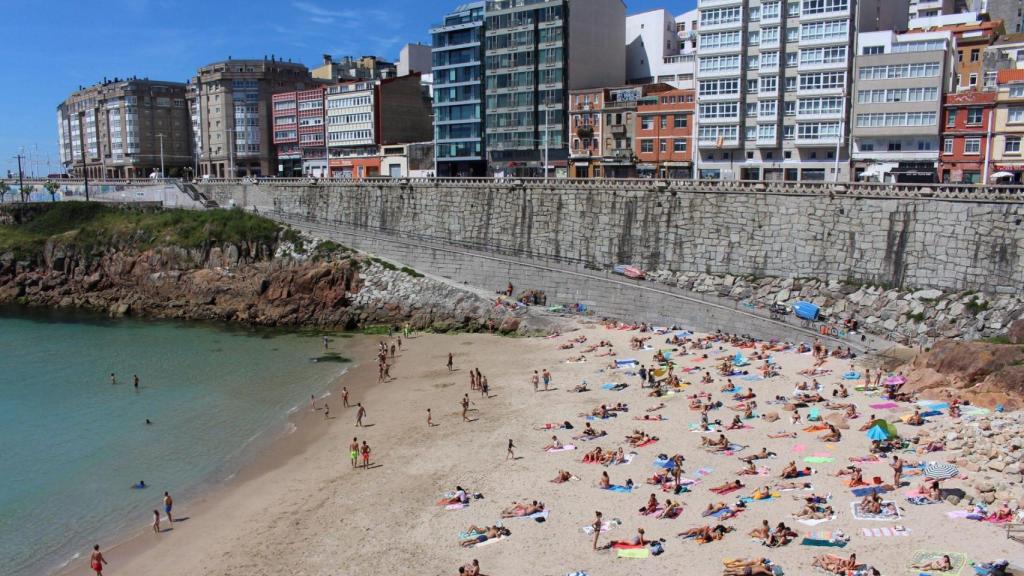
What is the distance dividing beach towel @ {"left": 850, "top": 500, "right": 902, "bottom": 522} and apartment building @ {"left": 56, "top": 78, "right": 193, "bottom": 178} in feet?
376

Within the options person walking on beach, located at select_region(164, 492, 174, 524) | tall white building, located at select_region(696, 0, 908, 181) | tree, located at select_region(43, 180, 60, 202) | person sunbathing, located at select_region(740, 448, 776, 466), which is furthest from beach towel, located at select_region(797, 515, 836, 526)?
tree, located at select_region(43, 180, 60, 202)

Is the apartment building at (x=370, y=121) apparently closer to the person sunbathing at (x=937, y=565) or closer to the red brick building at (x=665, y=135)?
the red brick building at (x=665, y=135)

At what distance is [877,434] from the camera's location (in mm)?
25422

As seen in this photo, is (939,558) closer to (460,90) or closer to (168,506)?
(168,506)

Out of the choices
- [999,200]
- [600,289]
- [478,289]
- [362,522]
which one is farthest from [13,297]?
[999,200]

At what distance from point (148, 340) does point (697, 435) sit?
131 feet

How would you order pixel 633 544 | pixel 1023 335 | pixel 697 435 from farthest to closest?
pixel 1023 335 → pixel 697 435 → pixel 633 544

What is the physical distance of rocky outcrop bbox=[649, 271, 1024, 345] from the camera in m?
36.3

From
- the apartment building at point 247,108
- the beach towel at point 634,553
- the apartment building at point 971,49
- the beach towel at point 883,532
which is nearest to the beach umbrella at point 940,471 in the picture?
the beach towel at point 883,532

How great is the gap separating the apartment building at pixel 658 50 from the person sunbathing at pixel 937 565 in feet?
201

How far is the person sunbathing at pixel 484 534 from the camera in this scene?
22000mm

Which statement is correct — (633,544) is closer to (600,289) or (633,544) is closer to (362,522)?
(362,522)

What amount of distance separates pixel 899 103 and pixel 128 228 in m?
64.0

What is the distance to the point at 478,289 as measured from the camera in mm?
51906
